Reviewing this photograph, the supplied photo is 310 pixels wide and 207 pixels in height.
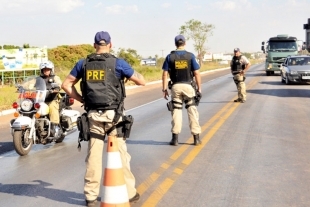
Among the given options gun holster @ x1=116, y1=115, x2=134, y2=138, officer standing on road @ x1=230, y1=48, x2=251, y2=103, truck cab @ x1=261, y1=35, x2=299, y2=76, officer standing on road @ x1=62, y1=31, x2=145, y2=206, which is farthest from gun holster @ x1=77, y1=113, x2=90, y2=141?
truck cab @ x1=261, y1=35, x2=299, y2=76

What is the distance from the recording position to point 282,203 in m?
5.79

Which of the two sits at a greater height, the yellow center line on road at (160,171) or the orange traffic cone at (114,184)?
the orange traffic cone at (114,184)

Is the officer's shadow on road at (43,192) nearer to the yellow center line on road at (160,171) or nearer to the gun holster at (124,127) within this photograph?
the yellow center line on road at (160,171)

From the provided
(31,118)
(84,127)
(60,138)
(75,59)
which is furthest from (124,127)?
(75,59)

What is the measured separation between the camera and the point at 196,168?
24.9 feet

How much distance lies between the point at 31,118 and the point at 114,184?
166 inches

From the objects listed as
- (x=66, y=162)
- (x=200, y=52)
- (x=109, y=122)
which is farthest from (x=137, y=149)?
(x=200, y=52)

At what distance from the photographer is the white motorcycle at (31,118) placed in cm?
870

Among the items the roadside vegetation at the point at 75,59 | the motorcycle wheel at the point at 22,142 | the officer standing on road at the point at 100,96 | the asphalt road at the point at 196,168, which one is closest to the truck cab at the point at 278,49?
the roadside vegetation at the point at 75,59

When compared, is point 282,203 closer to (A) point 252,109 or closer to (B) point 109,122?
(B) point 109,122

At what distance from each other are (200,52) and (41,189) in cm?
8250

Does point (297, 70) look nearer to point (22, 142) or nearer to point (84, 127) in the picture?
point (22, 142)

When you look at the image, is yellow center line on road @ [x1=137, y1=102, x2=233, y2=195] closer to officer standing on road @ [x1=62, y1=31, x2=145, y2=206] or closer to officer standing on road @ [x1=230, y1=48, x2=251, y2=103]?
officer standing on road @ [x1=62, y1=31, x2=145, y2=206]

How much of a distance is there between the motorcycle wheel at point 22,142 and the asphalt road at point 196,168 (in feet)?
0.51
